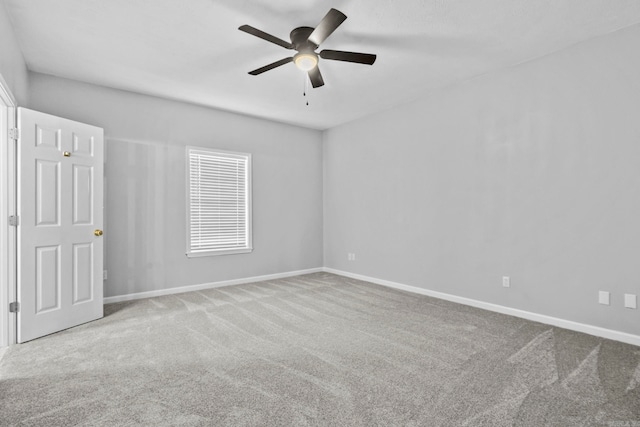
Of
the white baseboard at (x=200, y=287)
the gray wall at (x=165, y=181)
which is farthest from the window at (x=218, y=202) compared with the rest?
the white baseboard at (x=200, y=287)

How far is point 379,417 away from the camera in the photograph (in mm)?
1861

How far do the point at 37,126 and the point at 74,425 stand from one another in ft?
9.12

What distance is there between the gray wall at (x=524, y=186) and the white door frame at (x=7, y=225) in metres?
4.48

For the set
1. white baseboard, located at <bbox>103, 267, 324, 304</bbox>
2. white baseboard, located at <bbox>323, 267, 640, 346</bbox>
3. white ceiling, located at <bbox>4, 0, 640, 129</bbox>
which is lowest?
white baseboard, located at <bbox>323, 267, 640, 346</bbox>

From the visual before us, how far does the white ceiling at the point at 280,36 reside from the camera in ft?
8.62

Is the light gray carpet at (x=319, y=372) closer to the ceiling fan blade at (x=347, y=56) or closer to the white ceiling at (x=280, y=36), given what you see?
the ceiling fan blade at (x=347, y=56)

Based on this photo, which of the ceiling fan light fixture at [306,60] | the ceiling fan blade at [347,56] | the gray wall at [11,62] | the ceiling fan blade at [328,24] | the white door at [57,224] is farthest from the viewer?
the white door at [57,224]

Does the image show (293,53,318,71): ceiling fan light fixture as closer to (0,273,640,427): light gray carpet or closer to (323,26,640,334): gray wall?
(323,26,640,334): gray wall

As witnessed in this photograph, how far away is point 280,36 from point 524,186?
3051mm

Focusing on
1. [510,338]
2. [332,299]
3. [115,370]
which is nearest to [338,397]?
[115,370]

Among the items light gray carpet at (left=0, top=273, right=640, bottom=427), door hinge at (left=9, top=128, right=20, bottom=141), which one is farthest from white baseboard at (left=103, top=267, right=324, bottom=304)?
door hinge at (left=9, top=128, right=20, bottom=141)

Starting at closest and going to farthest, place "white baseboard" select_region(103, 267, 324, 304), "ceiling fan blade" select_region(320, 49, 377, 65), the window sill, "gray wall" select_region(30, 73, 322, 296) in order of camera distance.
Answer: "ceiling fan blade" select_region(320, 49, 377, 65) < "gray wall" select_region(30, 73, 322, 296) < "white baseboard" select_region(103, 267, 324, 304) < the window sill

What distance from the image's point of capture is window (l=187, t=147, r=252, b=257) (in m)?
4.91

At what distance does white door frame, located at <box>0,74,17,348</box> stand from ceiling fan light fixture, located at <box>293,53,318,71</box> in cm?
256
